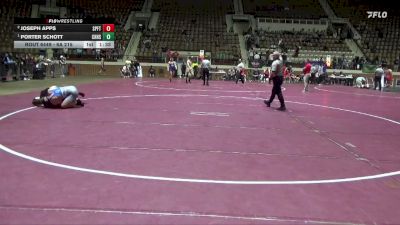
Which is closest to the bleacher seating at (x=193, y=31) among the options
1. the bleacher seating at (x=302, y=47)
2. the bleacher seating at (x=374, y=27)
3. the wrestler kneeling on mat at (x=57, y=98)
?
the bleacher seating at (x=302, y=47)

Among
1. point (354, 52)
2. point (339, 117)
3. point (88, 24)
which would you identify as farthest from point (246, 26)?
point (339, 117)

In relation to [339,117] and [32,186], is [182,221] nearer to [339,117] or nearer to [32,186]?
[32,186]

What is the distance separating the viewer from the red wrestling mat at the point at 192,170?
436 centimetres

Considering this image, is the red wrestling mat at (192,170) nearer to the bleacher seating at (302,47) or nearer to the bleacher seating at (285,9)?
the bleacher seating at (302,47)

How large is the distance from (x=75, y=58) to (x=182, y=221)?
37017 millimetres

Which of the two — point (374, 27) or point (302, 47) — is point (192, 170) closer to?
point (302, 47)
